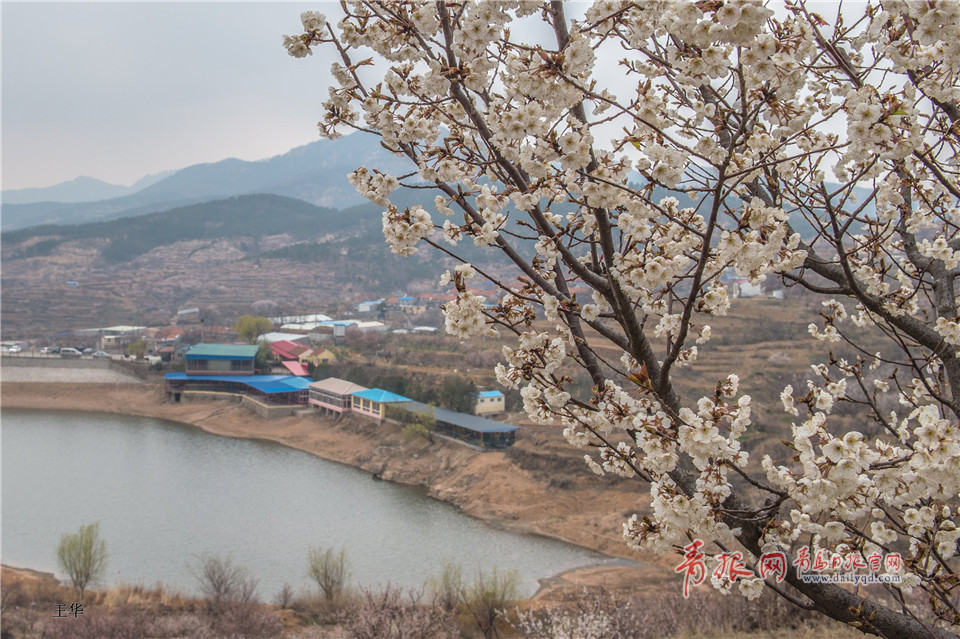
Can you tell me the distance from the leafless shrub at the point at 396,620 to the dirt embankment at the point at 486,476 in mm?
4089

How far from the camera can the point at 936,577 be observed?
86.4 inches

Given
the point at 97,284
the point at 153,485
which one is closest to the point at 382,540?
the point at 153,485

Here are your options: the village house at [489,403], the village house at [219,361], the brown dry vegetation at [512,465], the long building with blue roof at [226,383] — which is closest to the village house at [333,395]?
the brown dry vegetation at [512,465]

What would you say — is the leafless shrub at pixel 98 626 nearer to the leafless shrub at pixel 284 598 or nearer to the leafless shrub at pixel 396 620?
the leafless shrub at pixel 284 598

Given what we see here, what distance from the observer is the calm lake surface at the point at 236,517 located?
46.1ft

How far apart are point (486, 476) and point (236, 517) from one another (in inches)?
297

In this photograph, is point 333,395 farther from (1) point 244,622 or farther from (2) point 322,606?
(1) point 244,622

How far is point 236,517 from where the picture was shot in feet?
55.2

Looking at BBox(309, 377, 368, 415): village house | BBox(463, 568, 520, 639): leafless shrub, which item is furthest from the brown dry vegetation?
BBox(309, 377, 368, 415): village house

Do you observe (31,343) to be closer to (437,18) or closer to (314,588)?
(314,588)

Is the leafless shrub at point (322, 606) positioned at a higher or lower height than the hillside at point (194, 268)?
lower

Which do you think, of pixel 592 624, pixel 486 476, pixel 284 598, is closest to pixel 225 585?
pixel 284 598

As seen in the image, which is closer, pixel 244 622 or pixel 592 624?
pixel 592 624

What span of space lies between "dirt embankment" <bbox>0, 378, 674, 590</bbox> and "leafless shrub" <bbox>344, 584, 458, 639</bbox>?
4.09m
